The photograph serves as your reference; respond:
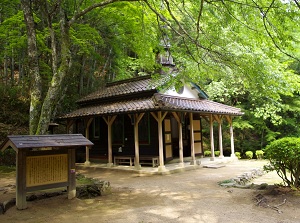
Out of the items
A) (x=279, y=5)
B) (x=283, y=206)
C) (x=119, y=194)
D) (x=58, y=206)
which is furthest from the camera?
(x=119, y=194)

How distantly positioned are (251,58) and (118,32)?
796 centimetres

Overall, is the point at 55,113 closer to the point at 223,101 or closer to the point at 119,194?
the point at 119,194

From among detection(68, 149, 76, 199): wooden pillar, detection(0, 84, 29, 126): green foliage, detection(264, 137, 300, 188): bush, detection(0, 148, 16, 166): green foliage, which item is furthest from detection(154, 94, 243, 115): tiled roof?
detection(0, 84, 29, 126): green foliage

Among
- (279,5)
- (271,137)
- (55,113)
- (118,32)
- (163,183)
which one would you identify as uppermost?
(118,32)

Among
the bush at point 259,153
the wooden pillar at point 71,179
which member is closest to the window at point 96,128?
the wooden pillar at point 71,179

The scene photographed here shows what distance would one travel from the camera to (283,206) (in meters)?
4.96

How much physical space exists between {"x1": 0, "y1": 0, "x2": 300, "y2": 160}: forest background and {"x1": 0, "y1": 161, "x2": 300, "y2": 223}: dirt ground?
2.50 m

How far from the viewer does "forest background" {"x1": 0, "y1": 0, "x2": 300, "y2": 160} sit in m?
5.77

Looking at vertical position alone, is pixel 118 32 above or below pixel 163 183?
above

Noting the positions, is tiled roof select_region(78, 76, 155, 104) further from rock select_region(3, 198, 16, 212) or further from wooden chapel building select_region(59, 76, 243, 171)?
rock select_region(3, 198, 16, 212)

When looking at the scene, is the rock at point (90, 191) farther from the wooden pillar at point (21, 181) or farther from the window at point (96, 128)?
the window at point (96, 128)

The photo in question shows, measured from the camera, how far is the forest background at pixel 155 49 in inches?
227

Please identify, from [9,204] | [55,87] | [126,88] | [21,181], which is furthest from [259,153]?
[9,204]

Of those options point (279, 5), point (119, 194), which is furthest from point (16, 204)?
point (279, 5)
